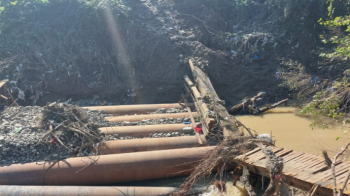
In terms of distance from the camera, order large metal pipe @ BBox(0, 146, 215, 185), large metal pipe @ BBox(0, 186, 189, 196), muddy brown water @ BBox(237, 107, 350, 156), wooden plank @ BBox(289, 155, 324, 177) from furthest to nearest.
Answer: muddy brown water @ BBox(237, 107, 350, 156) → large metal pipe @ BBox(0, 146, 215, 185) → large metal pipe @ BBox(0, 186, 189, 196) → wooden plank @ BBox(289, 155, 324, 177)

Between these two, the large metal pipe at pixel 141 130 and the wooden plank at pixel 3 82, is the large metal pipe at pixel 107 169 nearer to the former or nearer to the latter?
the large metal pipe at pixel 141 130

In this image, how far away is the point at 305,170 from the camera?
4.81m

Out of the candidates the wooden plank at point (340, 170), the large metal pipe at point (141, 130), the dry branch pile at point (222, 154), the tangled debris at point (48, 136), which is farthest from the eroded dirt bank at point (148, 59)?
Result: the wooden plank at point (340, 170)

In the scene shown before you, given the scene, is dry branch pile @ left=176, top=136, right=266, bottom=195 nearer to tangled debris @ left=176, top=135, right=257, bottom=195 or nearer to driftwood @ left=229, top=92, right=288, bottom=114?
tangled debris @ left=176, top=135, right=257, bottom=195

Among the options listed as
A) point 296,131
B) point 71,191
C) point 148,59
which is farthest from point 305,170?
point 148,59

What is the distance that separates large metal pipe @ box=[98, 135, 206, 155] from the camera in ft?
21.6

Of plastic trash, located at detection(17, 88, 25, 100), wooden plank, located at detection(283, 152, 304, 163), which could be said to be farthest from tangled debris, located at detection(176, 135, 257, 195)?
plastic trash, located at detection(17, 88, 25, 100)

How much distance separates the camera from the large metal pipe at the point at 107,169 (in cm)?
573

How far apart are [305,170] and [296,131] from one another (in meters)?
4.51

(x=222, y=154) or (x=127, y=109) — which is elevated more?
(x=127, y=109)

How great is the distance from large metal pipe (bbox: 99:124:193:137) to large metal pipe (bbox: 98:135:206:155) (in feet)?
1.72

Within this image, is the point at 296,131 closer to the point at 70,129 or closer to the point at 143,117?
the point at 143,117

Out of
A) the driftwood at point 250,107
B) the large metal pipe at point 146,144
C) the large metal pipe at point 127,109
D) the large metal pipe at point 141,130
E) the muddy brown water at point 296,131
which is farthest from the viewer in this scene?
the driftwood at point 250,107

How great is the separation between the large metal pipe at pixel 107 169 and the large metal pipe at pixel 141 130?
3.90 ft
